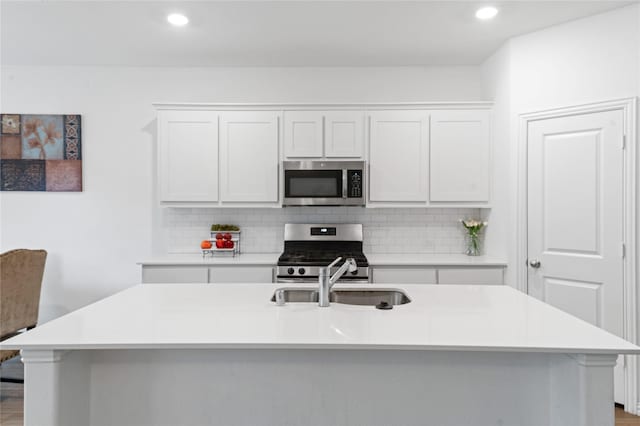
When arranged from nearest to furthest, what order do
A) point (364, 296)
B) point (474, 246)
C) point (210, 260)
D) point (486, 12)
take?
point (364, 296) < point (486, 12) < point (210, 260) < point (474, 246)

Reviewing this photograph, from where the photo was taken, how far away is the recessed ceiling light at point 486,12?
286 centimetres

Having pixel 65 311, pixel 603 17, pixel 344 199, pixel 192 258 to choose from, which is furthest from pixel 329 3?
pixel 65 311

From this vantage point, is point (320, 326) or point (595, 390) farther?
point (320, 326)

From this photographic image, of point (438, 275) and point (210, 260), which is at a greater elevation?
point (210, 260)

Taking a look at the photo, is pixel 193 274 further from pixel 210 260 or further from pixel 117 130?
pixel 117 130

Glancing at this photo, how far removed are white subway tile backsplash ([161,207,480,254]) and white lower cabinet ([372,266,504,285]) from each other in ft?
1.87

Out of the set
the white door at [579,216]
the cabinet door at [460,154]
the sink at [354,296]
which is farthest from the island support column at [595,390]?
the cabinet door at [460,154]

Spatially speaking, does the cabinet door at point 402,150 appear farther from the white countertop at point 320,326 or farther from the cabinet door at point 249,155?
the white countertop at point 320,326

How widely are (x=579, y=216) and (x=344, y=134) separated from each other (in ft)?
6.42

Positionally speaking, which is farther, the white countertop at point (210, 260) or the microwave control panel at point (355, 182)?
the microwave control panel at point (355, 182)

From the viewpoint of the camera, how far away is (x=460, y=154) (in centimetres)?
367

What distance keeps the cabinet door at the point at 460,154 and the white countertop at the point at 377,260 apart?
55 cm

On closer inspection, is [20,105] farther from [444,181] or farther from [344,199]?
[444,181]

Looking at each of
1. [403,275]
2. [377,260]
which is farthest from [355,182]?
[403,275]
